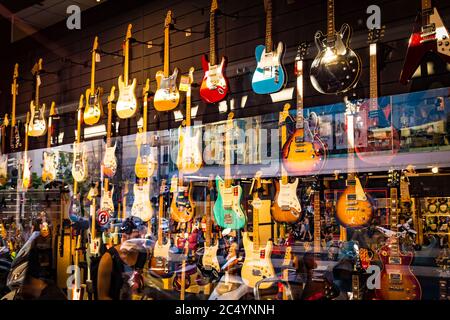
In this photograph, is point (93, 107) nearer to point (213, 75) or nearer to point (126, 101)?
point (126, 101)

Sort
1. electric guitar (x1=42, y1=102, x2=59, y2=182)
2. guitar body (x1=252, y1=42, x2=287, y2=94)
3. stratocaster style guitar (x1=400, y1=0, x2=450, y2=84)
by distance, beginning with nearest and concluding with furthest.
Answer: stratocaster style guitar (x1=400, y1=0, x2=450, y2=84), guitar body (x1=252, y1=42, x2=287, y2=94), electric guitar (x1=42, y1=102, x2=59, y2=182)

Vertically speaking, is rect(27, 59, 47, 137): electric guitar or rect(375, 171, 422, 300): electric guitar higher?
rect(27, 59, 47, 137): electric guitar

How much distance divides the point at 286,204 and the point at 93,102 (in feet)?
6.12

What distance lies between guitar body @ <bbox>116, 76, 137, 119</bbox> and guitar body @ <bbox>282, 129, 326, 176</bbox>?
4.21 ft

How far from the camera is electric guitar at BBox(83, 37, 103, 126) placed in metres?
3.74

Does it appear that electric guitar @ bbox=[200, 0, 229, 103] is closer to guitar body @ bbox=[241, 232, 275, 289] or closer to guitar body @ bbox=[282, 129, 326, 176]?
guitar body @ bbox=[282, 129, 326, 176]

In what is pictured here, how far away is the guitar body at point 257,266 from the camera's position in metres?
2.69

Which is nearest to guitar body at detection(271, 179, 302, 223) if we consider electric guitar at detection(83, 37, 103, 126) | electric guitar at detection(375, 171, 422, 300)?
electric guitar at detection(375, 171, 422, 300)

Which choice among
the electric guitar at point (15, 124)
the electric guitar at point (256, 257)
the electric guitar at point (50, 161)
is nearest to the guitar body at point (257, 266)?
the electric guitar at point (256, 257)

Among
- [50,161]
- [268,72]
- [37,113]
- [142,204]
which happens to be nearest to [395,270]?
[268,72]

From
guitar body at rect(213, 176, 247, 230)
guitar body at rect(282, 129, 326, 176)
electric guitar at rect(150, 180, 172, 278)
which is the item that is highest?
guitar body at rect(282, 129, 326, 176)
